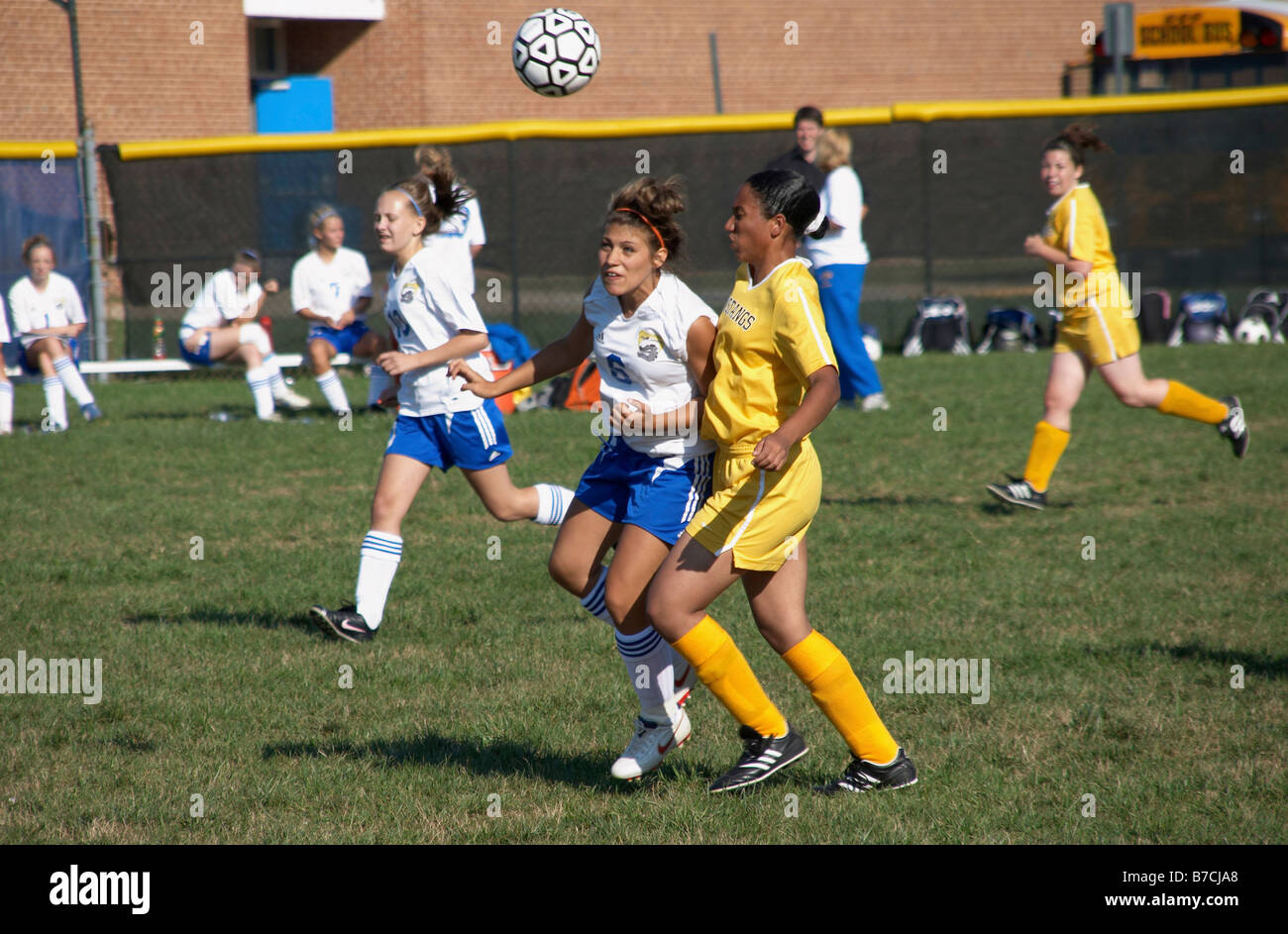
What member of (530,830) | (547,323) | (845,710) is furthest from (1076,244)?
(547,323)

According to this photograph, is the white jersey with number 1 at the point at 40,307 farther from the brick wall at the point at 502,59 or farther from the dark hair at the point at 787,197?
the brick wall at the point at 502,59

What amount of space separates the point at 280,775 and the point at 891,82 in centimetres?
2672

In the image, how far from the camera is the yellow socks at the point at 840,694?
3.94 meters

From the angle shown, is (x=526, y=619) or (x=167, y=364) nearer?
(x=526, y=619)

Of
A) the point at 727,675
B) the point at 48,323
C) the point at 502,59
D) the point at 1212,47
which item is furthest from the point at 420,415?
the point at 1212,47

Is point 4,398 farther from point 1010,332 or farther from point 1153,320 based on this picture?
point 1153,320

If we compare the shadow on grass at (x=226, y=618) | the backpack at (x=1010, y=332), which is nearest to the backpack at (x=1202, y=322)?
the backpack at (x=1010, y=332)

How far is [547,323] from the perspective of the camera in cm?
1529

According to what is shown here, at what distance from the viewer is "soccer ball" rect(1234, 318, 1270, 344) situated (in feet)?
49.8

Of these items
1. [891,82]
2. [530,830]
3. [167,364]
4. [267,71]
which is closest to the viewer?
[530,830]

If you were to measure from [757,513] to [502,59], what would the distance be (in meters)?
23.4

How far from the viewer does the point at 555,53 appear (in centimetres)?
657

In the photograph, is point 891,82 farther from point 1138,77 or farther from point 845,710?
point 845,710

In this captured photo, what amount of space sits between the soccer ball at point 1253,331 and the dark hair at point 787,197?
503 inches
